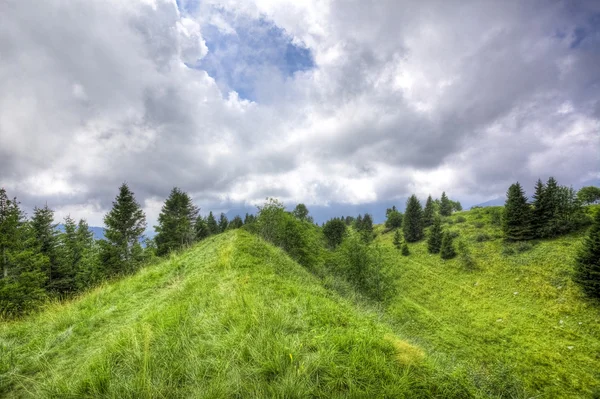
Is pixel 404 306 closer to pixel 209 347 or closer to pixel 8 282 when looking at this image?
pixel 209 347

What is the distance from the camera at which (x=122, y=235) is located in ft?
124

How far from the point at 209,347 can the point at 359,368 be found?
2.87 metres

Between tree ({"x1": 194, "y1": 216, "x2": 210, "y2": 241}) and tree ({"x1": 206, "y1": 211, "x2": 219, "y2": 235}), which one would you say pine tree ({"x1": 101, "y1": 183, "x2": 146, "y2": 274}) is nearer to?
tree ({"x1": 194, "y1": 216, "x2": 210, "y2": 241})

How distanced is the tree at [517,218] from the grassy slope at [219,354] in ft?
204

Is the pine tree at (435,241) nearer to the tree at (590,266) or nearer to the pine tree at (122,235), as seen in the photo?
the tree at (590,266)

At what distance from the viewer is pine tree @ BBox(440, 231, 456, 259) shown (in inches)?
2137

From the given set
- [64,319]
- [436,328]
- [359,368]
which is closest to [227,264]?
[64,319]

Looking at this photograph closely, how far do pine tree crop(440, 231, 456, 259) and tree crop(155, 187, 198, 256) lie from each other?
188ft

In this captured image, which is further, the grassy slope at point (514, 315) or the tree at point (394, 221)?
the tree at point (394, 221)

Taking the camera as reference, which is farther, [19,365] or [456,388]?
[19,365]

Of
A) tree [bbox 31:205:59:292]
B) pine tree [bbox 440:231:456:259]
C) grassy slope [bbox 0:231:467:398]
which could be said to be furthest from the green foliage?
grassy slope [bbox 0:231:467:398]

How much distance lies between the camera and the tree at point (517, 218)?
4928 centimetres

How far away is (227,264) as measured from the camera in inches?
409

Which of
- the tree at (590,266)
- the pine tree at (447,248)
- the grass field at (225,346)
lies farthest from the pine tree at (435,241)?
the grass field at (225,346)
